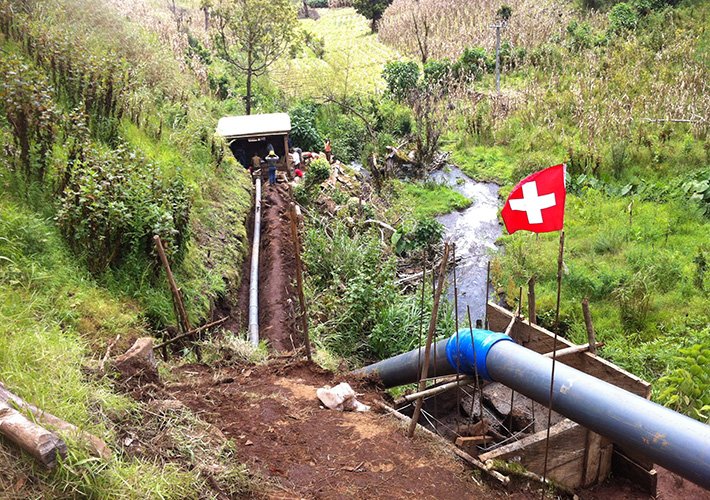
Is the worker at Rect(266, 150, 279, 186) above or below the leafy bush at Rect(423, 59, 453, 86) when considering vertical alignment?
below

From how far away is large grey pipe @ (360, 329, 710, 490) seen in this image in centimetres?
338

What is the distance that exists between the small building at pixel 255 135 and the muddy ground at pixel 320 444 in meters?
9.24

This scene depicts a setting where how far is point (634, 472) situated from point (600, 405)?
1900 millimetres

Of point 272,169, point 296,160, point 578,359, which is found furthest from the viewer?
point 296,160

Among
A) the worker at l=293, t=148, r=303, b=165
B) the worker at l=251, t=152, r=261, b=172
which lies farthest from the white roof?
the worker at l=293, t=148, r=303, b=165

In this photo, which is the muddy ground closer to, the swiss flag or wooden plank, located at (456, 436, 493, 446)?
wooden plank, located at (456, 436, 493, 446)

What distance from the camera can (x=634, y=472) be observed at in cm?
514

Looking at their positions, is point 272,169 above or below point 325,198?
above

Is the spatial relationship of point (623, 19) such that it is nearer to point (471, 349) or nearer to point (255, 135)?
point (255, 135)

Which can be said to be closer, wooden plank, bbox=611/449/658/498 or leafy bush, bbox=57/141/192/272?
wooden plank, bbox=611/449/658/498

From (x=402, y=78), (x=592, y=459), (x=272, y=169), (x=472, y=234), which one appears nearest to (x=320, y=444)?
(x=592, y=459)

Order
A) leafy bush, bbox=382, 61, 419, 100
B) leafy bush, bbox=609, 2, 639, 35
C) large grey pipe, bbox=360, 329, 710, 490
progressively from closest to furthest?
large grey pipe, bbox=360, 329, 710, 490
leafy bush, bbox=609, 2, 639, 35
leafy bush, bbox=382, 61, 419, 100

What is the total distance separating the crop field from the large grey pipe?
18130 millimetres

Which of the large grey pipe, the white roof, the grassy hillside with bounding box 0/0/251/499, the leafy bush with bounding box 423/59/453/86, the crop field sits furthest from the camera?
the crop field
